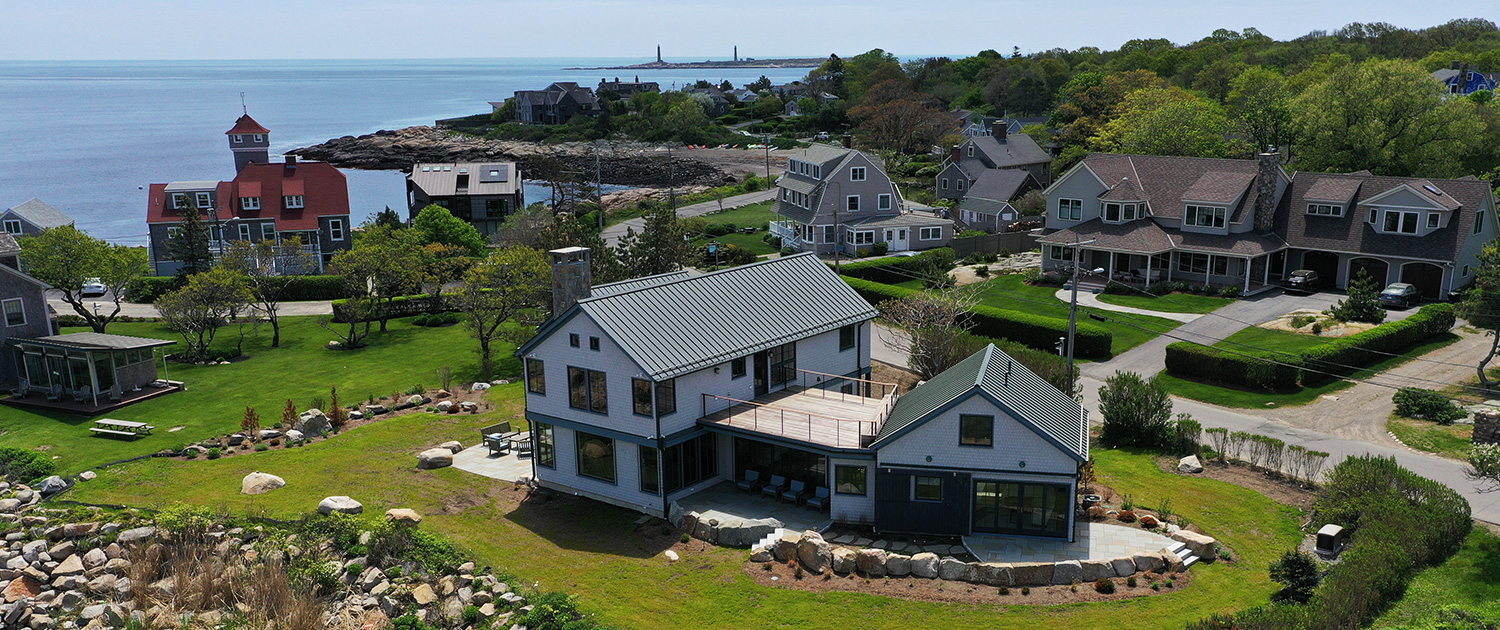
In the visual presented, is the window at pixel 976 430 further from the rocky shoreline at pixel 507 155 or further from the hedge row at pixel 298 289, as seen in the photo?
the rocky shoreline at pixel 507 155

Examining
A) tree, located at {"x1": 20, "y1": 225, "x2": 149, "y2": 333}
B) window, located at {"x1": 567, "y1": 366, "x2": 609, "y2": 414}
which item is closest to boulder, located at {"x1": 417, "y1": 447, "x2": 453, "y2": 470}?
window, located at {"x1": 567, "y1": 366, "x2": 609, "y2": 414}

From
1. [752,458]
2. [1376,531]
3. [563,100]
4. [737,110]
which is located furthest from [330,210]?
[737,110]

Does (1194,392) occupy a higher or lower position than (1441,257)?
lower

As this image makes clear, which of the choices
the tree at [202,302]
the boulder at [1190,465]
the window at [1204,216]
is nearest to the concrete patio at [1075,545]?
the boulder at [1190,465]

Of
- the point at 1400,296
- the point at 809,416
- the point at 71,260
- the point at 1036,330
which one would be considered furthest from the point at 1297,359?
the point at 71,260

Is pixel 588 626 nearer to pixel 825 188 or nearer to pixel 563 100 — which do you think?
pixel 825 188

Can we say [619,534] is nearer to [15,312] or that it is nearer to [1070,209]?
[15,312]

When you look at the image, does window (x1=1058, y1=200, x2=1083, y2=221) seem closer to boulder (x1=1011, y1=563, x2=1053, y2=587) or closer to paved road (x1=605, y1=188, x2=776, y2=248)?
paved road (x1=605, y1=188, x2=776, y2=248)
